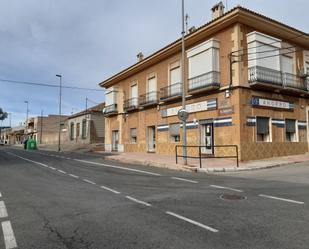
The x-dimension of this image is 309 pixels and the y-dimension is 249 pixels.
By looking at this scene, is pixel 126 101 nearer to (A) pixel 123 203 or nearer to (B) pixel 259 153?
(B) pixel 259 153

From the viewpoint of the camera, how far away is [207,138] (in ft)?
65.2

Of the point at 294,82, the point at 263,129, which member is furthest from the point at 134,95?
the point at 294,82

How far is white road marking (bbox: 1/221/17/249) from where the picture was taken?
14.3 feet

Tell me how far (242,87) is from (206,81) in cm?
239

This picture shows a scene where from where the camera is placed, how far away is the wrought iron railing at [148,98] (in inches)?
983

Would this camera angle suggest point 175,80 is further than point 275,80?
Yes

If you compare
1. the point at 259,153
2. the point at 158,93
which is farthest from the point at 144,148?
the point at 259,153

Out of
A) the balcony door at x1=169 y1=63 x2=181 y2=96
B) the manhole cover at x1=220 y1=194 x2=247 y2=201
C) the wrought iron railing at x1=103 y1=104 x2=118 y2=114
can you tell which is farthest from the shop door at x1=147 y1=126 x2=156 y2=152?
the manhole cover at x1=220 y1=194 x2=247 y2=201

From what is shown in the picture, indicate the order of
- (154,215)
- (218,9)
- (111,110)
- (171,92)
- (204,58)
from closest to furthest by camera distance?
1. (154,215)
2. (204,58)
3. (218,9)
4. (171,92)
5. (111,110)

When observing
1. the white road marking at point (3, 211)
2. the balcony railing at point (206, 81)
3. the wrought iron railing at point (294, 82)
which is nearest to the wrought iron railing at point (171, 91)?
the balcony railing at point (206, 81)

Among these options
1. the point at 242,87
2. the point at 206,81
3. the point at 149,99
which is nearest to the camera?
the point at 242,87

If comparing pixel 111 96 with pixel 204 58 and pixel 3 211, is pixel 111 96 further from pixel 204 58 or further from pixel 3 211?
pixel 3 211

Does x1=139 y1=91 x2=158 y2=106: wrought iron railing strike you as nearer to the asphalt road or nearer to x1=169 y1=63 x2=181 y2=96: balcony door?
x1=169 y1=63 x2=181 y2=96: balcony door

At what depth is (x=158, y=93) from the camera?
81.0 feet
